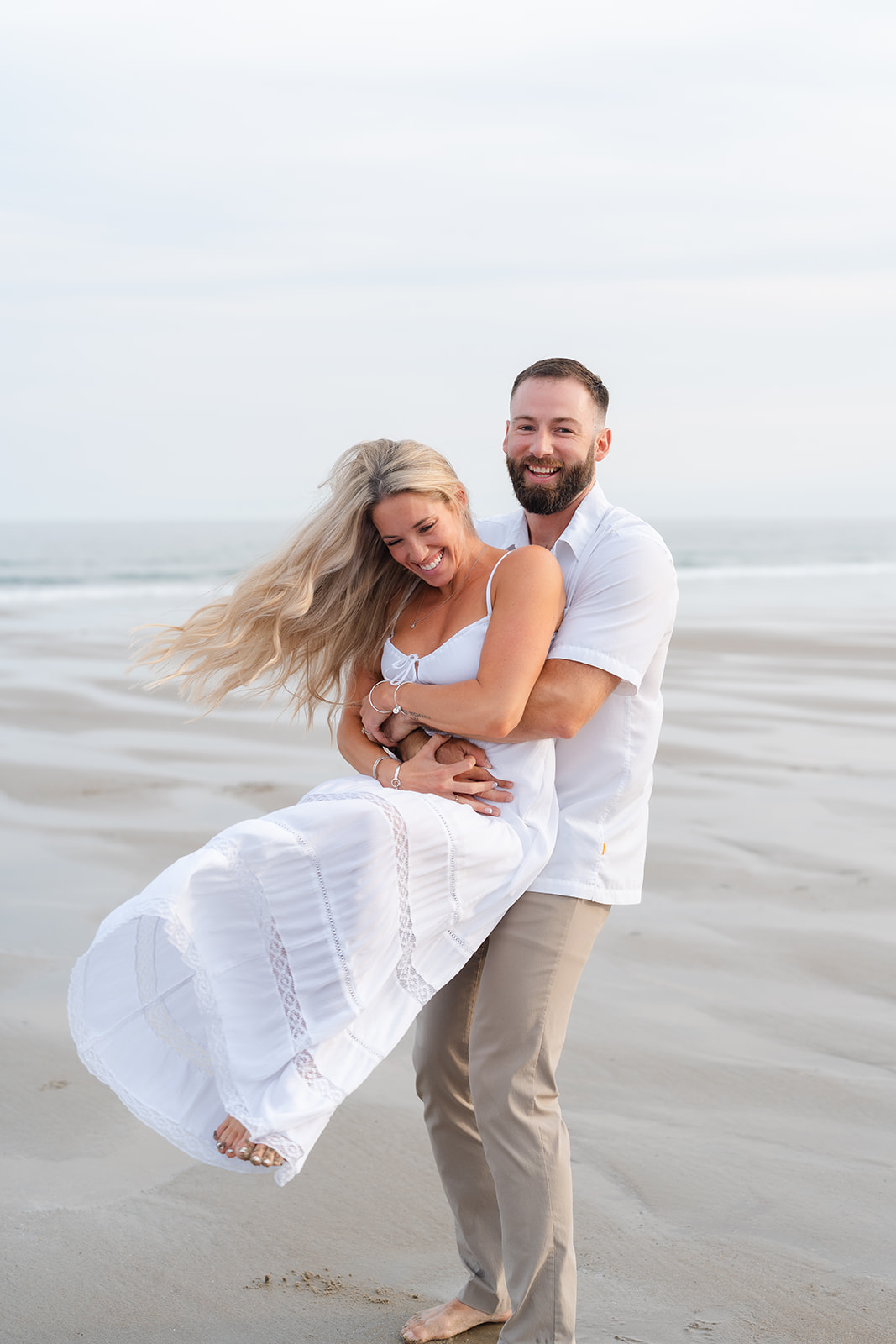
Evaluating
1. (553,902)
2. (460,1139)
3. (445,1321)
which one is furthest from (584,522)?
(445,1321)

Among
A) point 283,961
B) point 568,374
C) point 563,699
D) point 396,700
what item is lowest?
point 283,961

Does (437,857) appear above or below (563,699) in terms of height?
below

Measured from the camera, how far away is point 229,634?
3.33 meters

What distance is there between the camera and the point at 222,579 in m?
31.6

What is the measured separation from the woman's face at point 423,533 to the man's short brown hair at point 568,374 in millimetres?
423

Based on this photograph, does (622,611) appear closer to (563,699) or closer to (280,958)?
(563,699)

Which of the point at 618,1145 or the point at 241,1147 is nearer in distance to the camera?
the point at 241,1147

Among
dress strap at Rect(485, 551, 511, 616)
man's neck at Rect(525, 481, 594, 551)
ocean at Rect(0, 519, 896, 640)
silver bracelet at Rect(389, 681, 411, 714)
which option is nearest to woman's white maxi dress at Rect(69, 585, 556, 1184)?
silver bracelet at Rect(389, 681, 411, 714)

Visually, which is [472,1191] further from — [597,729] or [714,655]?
[714,655]

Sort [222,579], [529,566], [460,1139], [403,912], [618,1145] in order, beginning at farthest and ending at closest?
[222,579] → [618,1145] → [460,1139] → [529,566] → [403,912]

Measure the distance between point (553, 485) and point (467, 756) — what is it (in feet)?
2.46

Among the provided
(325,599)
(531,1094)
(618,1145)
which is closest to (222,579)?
(618,1145)

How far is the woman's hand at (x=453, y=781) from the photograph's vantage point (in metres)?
2.82

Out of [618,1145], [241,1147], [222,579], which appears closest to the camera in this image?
[241,1147]
